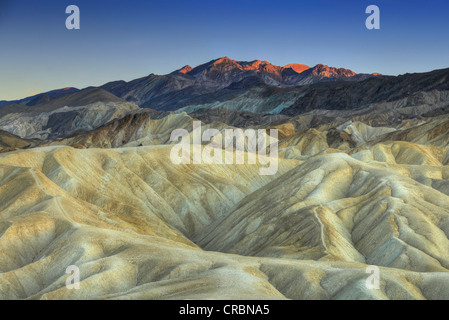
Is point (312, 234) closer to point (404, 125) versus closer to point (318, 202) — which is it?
point (318, 202)

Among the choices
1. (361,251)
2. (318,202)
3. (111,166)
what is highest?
(111,166)

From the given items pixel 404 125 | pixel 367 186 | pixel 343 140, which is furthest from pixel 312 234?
pixel 404 125

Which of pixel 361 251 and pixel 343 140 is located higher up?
pixel 343 140
